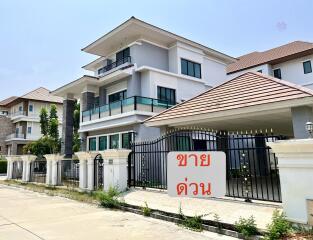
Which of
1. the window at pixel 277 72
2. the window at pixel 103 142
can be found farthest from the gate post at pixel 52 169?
the window at pixel 277 72

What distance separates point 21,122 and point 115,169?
37557 mm

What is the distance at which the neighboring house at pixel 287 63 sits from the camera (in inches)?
984

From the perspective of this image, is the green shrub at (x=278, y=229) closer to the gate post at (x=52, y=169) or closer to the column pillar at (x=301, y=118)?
the column pillar at (x=301, y=118)

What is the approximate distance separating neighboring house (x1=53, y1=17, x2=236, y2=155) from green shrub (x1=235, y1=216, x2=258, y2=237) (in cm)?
1184

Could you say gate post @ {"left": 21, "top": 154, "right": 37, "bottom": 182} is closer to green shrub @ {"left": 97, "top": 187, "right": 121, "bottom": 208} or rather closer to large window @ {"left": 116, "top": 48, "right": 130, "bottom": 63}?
large window @ {"left": 116, "top": 48, "right": 130, "bottom": 63}

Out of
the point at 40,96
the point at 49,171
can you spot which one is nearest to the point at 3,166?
the point at 40,96

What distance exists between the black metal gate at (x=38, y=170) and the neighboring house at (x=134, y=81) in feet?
13.7

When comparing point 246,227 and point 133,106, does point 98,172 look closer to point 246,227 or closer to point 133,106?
point 133,106

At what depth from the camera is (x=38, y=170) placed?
1914 centimetres

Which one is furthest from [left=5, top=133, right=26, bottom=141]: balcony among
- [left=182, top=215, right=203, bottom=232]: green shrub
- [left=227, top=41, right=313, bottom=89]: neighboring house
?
[left=182, top=215, right=203, bottom=232]: green shrub

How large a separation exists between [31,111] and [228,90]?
3927 centimetres

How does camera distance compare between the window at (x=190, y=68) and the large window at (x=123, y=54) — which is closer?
the large window at (x=123, y=54)

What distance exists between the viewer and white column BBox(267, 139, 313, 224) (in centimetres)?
559

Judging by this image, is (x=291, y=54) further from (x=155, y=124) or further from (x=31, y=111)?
(x=31, y=111)
